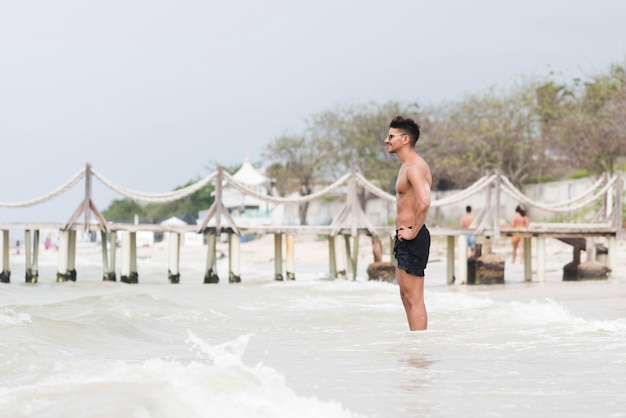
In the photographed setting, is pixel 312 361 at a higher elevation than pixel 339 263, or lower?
lower

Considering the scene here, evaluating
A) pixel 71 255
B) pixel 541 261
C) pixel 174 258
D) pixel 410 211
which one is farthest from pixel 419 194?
pixel 71 255

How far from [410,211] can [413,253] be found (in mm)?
303

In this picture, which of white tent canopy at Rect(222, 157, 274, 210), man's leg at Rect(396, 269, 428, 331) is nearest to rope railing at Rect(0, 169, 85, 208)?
man's leg at Rect(396, 269, 428, 331)

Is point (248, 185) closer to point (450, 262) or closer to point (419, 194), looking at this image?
point (450, 262)

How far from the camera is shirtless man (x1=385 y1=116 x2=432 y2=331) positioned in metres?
6.96

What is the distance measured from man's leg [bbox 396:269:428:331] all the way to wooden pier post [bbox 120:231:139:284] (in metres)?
13.0

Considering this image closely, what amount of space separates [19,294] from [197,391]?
486 inches

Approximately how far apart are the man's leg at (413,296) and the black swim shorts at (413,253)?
0.05 meters

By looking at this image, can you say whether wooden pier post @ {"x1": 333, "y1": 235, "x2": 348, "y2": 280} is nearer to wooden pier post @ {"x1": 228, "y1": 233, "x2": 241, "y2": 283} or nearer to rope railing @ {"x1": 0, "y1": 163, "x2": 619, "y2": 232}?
rope railing @ {"x1": 0, "y1": 163, "x2": 619, "y2": 232}

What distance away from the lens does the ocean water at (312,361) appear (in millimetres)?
4590

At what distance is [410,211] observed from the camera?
703 cm

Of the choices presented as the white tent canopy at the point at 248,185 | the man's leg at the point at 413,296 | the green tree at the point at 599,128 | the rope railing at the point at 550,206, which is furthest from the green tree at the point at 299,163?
the man's leg at the point at 413,296

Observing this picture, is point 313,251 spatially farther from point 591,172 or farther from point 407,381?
point 407,381

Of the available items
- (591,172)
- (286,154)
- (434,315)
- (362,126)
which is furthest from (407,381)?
(286,154)
